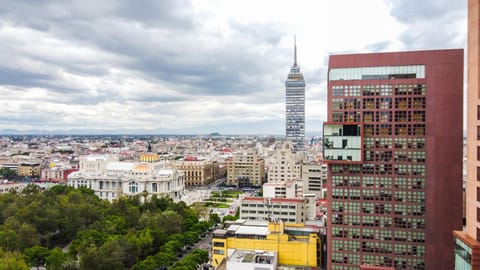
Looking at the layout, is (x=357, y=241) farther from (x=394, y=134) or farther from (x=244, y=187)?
(x=244, y=187)

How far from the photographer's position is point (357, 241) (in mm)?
47125

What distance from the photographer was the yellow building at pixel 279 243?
51.7 meters

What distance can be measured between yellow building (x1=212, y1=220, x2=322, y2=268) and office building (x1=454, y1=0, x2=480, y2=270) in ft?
82.1

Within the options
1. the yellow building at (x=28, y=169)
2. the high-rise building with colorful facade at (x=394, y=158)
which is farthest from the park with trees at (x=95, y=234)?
the yellow building at (x=28, y=169)

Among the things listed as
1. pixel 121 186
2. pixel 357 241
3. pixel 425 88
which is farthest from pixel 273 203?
pixel 121 186

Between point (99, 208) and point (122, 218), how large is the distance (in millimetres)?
10085

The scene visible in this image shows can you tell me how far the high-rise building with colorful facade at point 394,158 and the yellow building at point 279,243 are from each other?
174 inches

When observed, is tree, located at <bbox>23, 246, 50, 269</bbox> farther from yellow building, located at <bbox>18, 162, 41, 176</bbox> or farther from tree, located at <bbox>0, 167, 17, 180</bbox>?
tree, located at <bbox>0, 167, 17, 180</bbox>

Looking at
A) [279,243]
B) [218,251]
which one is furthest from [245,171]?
[279,243]

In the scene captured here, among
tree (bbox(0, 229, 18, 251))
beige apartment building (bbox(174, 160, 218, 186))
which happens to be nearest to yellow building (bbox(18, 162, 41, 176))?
beige apartment building (bbox(174, 160, 218, 186))

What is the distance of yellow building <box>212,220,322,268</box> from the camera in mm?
51719

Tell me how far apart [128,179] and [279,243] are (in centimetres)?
6080

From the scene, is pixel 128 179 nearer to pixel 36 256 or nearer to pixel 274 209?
pixel 274 209

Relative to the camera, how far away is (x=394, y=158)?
46156mm
